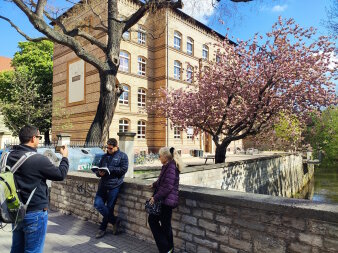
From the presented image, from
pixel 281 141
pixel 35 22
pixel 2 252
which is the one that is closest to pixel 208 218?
pixel 2 252

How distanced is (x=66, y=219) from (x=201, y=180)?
18.0 feet

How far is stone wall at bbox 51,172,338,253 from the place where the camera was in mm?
2922

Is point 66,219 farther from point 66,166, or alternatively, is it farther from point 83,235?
point 66,166

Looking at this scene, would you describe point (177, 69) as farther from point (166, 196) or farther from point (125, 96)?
point (166, 196)

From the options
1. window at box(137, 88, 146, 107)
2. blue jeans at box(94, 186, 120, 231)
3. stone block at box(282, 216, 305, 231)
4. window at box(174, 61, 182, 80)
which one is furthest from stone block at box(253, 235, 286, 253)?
window at box(174, 61, 182, 80)

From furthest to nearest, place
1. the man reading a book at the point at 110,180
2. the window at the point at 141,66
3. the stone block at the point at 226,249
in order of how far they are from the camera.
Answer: the window at the point at 141,66
the man reading a book at the point at 110,180
the stone block at the point at 226,249

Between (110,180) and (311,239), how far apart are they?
352 centimetres

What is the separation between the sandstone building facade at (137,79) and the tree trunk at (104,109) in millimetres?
11738

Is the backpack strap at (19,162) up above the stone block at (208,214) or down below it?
above

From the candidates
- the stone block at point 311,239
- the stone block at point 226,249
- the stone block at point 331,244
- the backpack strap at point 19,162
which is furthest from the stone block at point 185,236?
the backpack strap at point 19,162

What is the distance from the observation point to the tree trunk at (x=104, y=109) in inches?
434

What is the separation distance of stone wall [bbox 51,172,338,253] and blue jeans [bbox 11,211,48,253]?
87.7 inches

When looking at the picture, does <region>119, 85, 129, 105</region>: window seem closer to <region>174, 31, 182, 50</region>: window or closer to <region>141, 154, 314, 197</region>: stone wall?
→ <region>174, 31, 182, 50</region>: window

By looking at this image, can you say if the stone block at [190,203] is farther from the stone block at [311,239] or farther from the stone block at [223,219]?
the stone block at [311,239]
